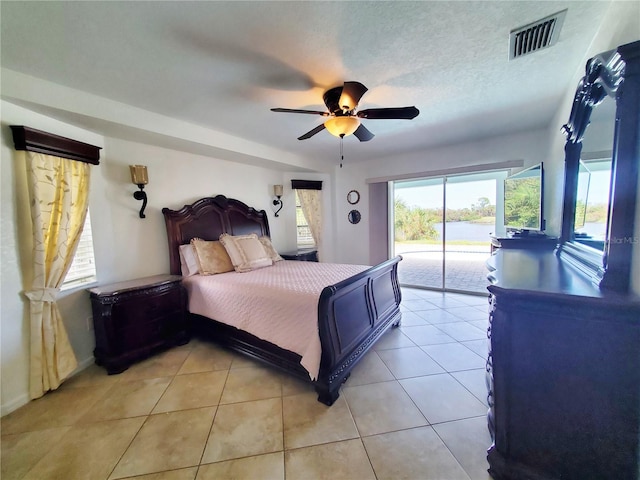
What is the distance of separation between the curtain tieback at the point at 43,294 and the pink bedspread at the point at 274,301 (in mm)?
1040

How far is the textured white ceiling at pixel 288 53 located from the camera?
4.34 ft

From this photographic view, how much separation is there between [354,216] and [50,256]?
4.19 meters

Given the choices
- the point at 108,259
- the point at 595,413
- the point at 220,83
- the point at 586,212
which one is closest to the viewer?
the point at 595,413

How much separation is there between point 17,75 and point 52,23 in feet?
2.64

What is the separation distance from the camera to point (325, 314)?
1778mm

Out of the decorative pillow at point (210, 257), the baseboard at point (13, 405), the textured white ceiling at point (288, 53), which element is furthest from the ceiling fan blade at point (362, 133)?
the baseboard at point (13, 405)

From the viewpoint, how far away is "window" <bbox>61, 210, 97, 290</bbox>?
2.29 m

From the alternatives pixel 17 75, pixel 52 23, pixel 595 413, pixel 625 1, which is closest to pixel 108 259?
pixel 17 75

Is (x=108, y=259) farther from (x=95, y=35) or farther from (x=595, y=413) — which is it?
(x=595, y=413)

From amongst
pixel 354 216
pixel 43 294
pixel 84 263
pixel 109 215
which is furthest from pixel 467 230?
pixel 43 294

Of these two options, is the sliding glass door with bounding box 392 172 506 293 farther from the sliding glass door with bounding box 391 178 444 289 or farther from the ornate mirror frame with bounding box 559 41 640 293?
the ornate mirror frame with bounding box 559 41 640 293

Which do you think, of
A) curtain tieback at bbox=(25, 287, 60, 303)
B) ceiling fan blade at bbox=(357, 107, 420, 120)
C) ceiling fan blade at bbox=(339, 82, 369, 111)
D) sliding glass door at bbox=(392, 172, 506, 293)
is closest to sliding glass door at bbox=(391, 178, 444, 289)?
sliding glass door at bbox=(392, 172, 506, 293)

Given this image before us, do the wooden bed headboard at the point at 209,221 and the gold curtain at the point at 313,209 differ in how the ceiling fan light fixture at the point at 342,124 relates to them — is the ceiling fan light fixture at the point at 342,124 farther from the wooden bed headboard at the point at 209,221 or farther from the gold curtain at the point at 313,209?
the gold curtain at the point at 313,209

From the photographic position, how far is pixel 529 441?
114 centimetres
